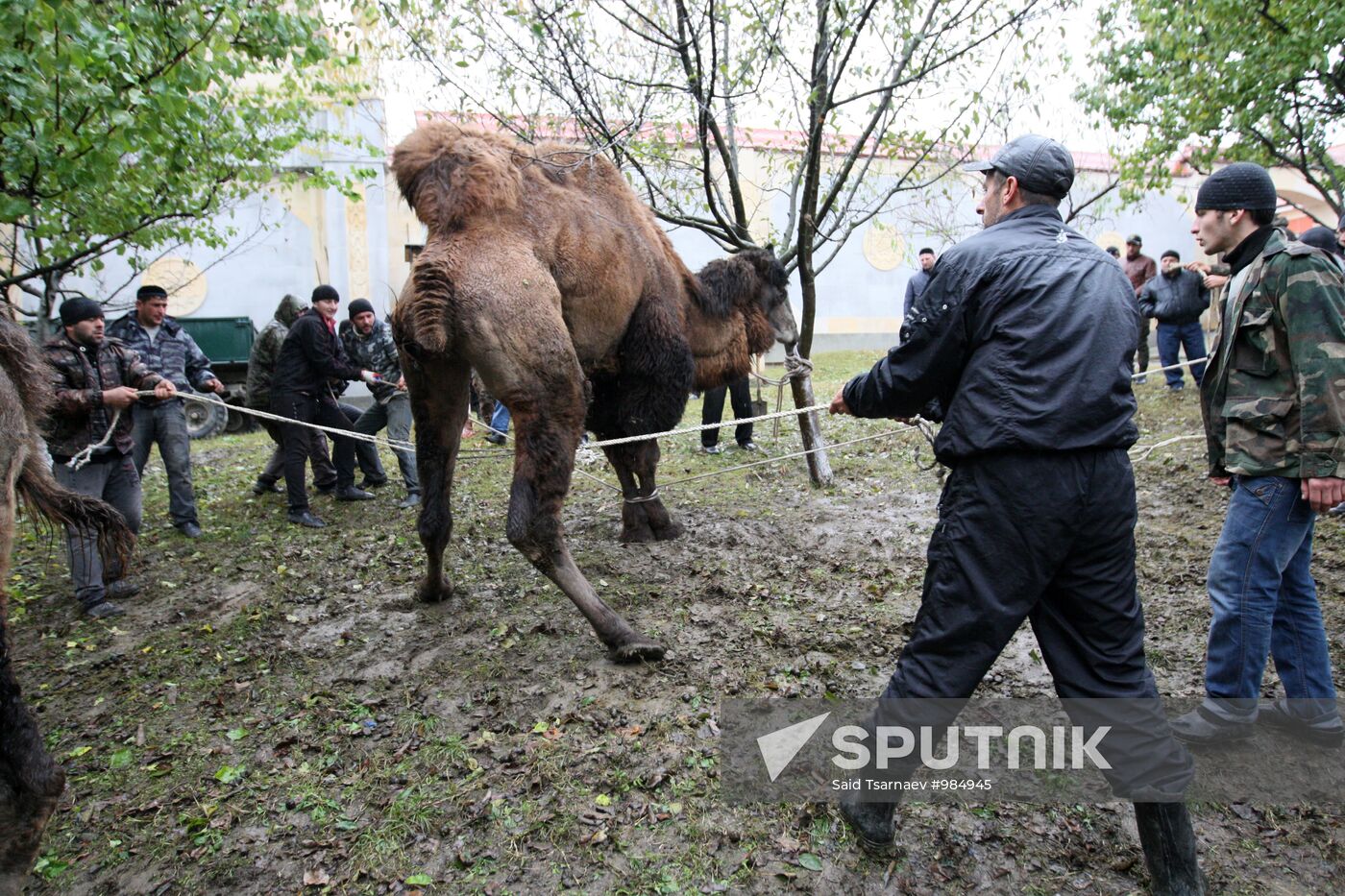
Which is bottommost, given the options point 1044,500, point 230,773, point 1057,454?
point 230,773

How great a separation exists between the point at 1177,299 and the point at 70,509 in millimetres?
11120

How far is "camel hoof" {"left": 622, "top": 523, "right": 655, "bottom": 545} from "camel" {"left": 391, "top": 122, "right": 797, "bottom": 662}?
8.8 inches

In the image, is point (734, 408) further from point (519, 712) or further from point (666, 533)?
point (519, 712)

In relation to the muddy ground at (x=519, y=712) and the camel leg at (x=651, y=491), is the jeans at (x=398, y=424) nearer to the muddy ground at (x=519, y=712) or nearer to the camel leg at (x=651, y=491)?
the muddy ground at (x=519, y=712)

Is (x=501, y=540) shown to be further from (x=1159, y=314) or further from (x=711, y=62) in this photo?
(x=1159, y=314)

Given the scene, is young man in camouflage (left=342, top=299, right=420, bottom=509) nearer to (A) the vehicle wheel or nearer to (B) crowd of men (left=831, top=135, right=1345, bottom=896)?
(B) crowd of men (left=831, top=135, right=1345, bottom=896)

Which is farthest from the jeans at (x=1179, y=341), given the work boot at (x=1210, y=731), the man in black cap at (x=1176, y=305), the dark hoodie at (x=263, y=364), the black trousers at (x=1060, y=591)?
the dark hoodie at (x=263, y=364)

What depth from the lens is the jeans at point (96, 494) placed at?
4.84 metres

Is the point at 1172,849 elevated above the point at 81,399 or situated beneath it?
situated beneath

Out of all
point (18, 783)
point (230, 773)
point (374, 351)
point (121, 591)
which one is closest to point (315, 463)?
point (374, 351)

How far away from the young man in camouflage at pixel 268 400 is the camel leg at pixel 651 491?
3.47 m

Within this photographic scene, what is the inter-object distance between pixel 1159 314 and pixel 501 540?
8.71m

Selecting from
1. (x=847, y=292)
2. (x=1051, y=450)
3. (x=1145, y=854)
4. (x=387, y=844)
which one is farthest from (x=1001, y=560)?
(x=847, y=292)

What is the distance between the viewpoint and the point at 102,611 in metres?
4.85
